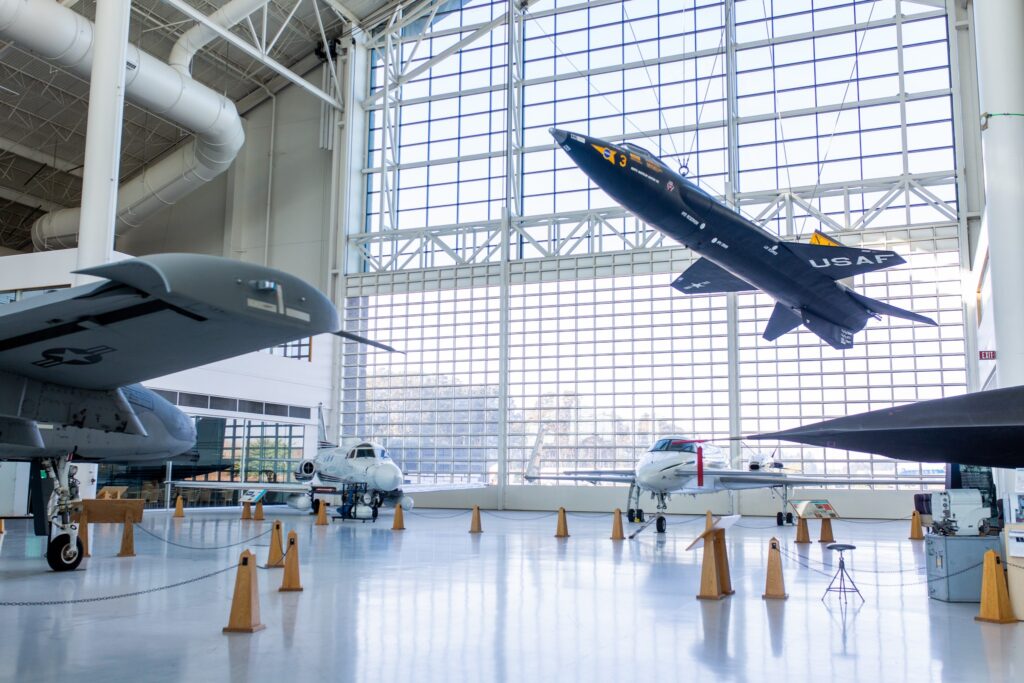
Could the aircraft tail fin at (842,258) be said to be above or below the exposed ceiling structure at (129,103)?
below

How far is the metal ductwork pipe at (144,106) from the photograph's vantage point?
2072 centimetres

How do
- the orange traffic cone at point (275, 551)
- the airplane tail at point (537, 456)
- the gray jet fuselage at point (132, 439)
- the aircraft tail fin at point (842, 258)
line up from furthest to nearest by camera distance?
the airplane tail at point (537, 456) < the aircraft tail fin at point (842, 258) < the orange traffic cone at point (275, 551) < the gray jet fuselage at point (132, 439)

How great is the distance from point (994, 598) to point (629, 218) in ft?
73.3

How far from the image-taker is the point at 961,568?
942cm

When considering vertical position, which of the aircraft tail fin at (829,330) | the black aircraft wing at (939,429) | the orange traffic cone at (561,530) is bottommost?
the orange traffic cone at (561,530)

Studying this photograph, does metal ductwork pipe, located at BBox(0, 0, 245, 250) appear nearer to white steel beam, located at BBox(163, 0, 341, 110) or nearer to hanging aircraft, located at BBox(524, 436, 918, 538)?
white steel beam, located at BBox(163, 0, 341, 110)

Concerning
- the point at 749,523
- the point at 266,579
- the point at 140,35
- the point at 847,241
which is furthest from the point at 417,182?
the point at 266,579

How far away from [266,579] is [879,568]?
9296mm

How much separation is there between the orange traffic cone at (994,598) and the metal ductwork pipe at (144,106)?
Answer: 915 inches

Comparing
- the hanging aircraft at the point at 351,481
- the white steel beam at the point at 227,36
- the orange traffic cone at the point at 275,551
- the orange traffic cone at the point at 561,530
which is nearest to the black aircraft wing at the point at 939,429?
the orange traffic cone at the point at 275,551

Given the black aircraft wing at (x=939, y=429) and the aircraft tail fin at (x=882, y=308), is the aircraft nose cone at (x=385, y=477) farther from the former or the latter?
the black aircraft wing at (x=939, y=429)

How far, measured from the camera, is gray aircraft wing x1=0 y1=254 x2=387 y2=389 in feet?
13.2

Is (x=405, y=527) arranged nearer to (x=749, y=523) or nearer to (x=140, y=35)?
(x=749, y=523)

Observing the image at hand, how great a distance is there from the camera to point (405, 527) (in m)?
20.4
